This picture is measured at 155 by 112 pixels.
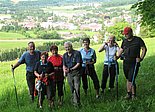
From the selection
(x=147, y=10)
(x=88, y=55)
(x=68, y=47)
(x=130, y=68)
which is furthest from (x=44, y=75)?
(x=147, y=10)

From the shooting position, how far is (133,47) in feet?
33.0

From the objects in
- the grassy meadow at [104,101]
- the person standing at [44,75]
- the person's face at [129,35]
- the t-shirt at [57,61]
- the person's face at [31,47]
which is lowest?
the grassy meadow at [104,101]

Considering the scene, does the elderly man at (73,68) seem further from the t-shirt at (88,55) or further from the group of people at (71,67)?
the t-shirt at (88,55)

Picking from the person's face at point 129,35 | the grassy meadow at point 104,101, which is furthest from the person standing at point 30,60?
the person's face at point 129,35

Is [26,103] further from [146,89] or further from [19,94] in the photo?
[146,89]

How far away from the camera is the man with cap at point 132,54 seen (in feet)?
32.8

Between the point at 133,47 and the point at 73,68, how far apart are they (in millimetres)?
1848

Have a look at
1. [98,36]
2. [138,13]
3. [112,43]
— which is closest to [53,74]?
[112,43]

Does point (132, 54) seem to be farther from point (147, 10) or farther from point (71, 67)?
point (147, 10)

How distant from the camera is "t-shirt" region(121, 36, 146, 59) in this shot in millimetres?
10016

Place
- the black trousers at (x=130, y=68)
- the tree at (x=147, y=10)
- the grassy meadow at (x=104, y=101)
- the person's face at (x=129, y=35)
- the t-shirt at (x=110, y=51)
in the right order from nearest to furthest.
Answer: the grassy meadow at (x=104, y=101) < the person's face at (x=129, y=35) < the black trousers at (x=130, y=68) < the t-shirt at (x=110, y=51) < the tree at (x=147, y=10)

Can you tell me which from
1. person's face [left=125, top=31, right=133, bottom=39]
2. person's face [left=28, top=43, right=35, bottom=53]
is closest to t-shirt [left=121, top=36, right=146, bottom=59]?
person's face [left=125, top=31, right=133, bottom=39]

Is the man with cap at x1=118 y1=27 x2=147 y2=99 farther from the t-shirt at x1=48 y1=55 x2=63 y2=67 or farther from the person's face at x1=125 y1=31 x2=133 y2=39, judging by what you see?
the t-shirt at x1=48 y1=55 x2=63 y2=67

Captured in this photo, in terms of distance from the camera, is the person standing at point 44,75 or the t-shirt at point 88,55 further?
the t-shirt at point 88,55
